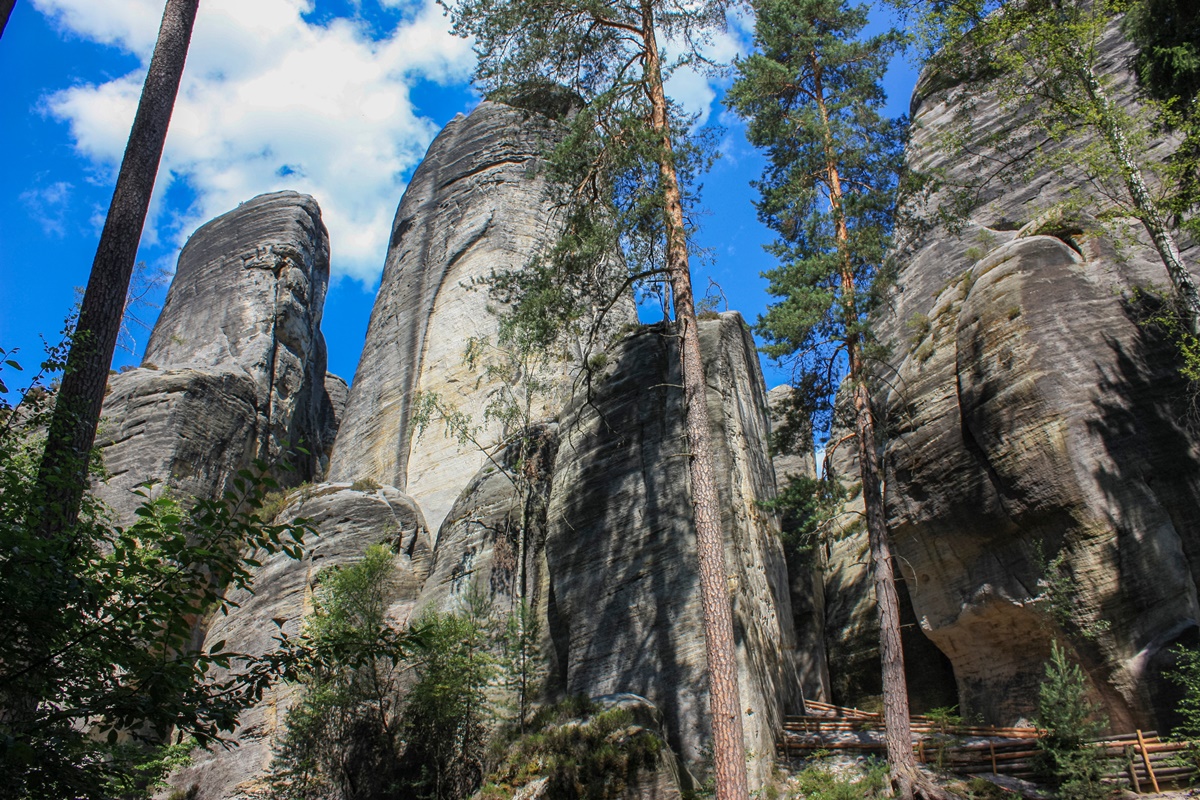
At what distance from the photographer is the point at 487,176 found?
31.0 meters

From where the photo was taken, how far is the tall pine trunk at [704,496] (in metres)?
10.5

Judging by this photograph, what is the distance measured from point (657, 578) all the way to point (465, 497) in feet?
22.5

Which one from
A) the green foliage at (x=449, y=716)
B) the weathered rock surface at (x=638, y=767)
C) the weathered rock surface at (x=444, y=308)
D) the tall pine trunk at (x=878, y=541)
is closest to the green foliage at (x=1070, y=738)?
the tall pine trunk at (x=878, y=541)

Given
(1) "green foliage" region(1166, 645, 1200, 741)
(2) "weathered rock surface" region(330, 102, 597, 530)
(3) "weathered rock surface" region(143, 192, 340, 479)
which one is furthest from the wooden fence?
(3) "weathered rock surface" region(143, 192, 340, 479)

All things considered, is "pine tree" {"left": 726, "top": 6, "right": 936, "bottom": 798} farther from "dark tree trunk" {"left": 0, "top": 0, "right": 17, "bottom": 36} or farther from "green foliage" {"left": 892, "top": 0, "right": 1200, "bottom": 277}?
"dark tree trunk" {"left": 0, "top": 0, "right": 17, "bottom": 36}

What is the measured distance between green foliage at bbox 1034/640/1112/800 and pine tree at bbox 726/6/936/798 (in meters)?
1.98

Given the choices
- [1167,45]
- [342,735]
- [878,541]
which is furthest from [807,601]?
[1167,45]

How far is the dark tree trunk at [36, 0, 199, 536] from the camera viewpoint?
7.20m

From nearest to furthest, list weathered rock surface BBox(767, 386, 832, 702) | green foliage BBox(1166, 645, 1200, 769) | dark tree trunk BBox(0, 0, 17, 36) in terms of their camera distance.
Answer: dark tree trunk BBox(0, 0, 17, 36)
green foliage BBox(1166, 645, 1200, 769)
weathered rock surface BBox(767, 386, 832, 702)

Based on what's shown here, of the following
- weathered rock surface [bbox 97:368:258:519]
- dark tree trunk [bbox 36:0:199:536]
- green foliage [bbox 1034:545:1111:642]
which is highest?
weathered rock surface [bbox 97:368:258:519]

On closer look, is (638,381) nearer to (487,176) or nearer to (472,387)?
(472,387)

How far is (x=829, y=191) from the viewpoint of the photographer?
53.9 feet

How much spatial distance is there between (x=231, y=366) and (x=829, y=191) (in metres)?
19.6

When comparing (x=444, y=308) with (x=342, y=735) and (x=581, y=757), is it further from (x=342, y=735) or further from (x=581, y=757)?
(x=581, y=757)
